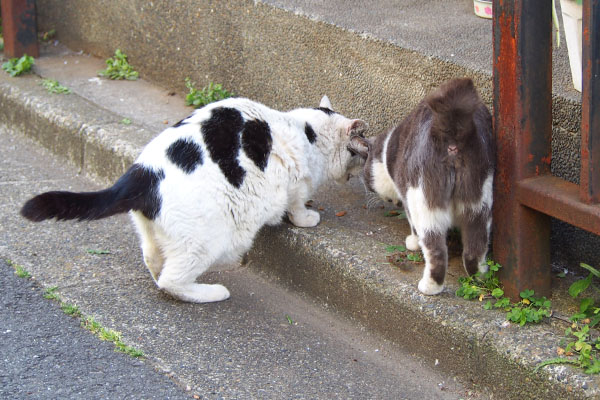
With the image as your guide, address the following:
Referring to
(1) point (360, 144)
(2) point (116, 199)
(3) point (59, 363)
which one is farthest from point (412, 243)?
(3) point (59, 363)

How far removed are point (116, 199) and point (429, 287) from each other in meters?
1.48

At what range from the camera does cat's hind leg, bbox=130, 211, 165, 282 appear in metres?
3.71

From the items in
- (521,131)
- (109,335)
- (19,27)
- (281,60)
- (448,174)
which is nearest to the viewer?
(521,131)

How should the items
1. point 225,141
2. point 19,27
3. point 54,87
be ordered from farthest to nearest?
1. point 19,27
2. point 54,87
3. point 225,141

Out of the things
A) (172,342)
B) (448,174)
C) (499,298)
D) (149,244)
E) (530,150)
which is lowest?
(172,342)

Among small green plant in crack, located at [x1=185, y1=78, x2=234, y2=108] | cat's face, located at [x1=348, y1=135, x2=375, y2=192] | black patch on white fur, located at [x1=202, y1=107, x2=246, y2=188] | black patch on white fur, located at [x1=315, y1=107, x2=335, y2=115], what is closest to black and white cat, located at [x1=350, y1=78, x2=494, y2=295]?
cat's face, located at [x1=348, y1=135, x2=375, y2=192]

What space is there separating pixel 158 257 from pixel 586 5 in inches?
90.8

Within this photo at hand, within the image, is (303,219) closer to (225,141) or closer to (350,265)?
(350,265)

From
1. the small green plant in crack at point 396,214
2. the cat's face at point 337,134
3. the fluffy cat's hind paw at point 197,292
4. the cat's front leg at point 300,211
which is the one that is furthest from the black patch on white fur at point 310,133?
the fluffy cat's hind paw at point 197,292

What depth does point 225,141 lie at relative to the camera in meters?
3.80

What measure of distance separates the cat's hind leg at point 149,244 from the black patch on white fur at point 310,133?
106 cm

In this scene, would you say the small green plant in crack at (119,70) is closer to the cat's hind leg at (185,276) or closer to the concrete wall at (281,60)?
the concrete wall at (281,60)

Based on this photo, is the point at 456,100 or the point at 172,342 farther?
the point at 172,342

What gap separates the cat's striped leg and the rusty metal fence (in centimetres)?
25
